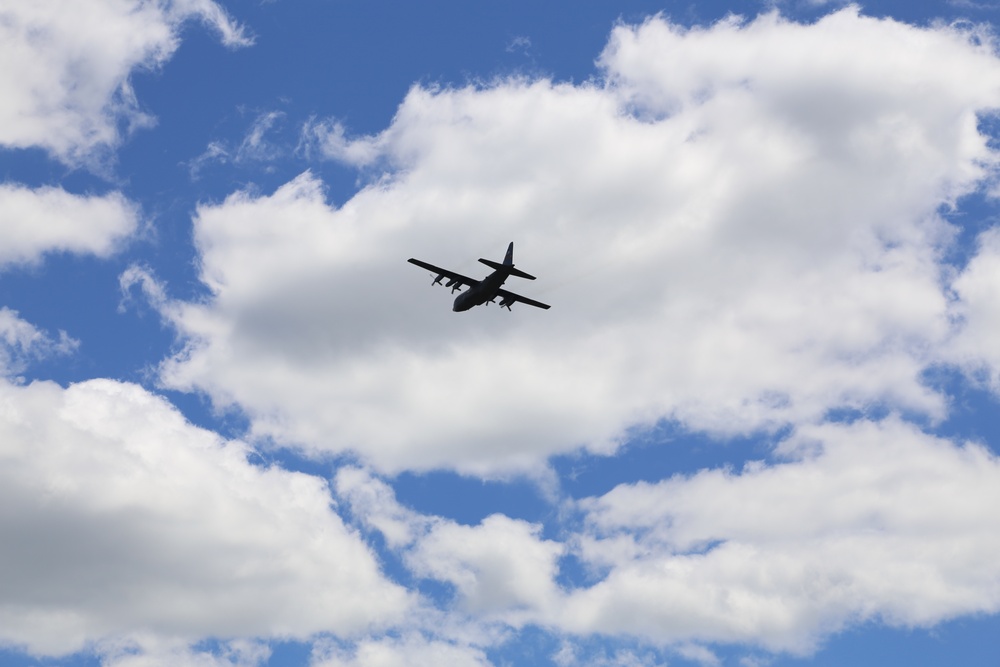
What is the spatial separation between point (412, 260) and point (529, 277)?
49.3 feet

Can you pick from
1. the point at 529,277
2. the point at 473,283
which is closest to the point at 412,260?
the point at 473,283

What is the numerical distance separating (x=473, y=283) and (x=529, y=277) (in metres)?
9.07

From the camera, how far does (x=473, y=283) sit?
420ft

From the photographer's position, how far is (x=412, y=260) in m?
129

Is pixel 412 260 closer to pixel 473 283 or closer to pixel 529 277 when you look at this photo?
pixel 473 283

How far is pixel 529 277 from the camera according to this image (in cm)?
12131

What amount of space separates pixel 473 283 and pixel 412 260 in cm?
729
